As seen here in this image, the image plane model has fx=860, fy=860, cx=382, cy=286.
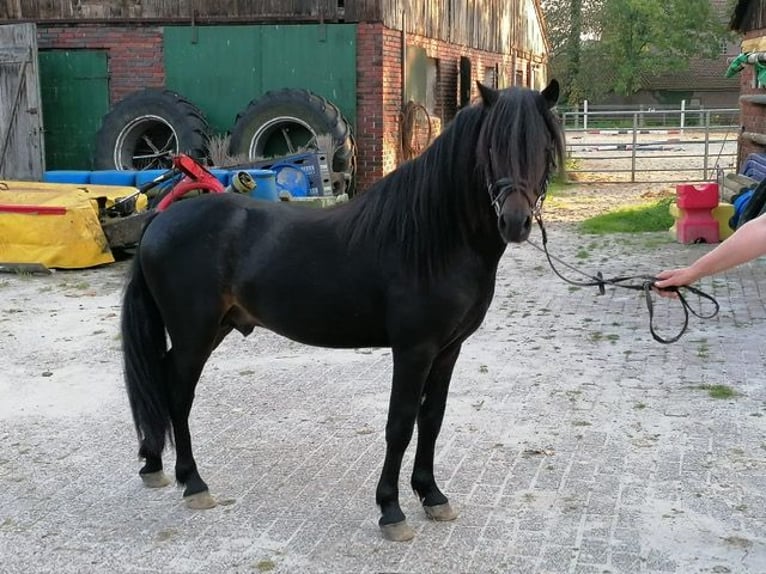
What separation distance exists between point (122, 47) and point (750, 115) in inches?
400

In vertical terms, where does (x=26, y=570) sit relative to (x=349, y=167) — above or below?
below

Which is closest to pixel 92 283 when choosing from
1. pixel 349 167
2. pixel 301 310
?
pixel 349 167

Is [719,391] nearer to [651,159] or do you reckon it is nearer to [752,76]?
[752,76]

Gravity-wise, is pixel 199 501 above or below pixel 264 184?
below

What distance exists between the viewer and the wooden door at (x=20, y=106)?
38.2 ft

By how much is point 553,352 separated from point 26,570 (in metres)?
4.02

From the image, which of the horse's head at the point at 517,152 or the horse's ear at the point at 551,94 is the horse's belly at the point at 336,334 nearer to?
the horse's head at the point at 517,152

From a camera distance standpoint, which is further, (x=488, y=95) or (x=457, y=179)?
(x=457, y=179)

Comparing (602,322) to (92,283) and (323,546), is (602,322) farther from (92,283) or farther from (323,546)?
(92,283)

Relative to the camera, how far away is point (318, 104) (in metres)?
11.5

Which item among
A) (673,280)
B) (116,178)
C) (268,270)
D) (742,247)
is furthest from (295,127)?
(742,247)

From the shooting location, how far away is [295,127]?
→ 12.0 metres

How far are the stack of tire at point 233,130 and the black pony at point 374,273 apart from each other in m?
7.46

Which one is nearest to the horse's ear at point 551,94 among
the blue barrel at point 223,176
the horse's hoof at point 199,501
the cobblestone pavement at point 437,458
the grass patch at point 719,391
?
the cobblestone pavement at point 437,458
